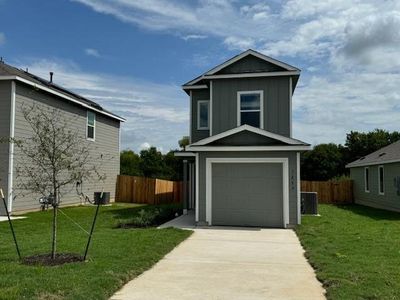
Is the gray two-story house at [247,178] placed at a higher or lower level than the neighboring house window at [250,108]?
lower

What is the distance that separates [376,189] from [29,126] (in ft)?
58.7

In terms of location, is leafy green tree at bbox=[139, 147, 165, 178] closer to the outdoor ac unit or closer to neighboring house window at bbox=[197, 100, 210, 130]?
neighboring house window at bbox=[197, 100, 210, 130]

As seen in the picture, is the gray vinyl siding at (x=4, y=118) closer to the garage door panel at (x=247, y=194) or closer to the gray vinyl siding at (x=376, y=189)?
the garage door panel at (x=247, y=194)

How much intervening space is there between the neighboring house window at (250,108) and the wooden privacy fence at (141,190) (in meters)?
10.1

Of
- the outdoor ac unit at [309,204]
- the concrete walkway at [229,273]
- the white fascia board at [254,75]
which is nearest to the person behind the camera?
the concrete walkway at [229,273]

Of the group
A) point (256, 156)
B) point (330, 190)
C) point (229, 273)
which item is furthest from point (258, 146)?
point (330, 190)

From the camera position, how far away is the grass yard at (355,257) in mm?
5891

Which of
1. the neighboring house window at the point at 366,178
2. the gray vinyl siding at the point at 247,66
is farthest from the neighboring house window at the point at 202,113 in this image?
the neighboring house window at the point at 366,178

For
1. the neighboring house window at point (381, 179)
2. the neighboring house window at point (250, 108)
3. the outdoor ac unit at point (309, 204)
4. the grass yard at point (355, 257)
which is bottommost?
the grass yard at point (355, 257)

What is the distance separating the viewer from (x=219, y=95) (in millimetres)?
16609

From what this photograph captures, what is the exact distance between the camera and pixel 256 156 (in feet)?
45.2

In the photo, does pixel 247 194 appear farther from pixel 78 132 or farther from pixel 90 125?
pixel 90 125

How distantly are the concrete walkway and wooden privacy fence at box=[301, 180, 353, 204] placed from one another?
53.4 feet

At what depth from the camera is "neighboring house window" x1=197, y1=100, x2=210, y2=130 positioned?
60.8 feet
